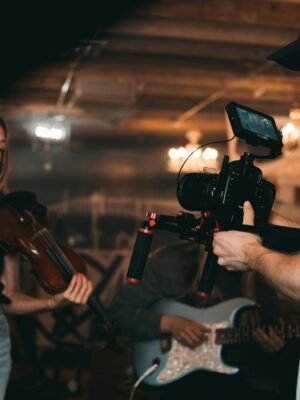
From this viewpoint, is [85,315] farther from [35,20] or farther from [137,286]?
[35,20]

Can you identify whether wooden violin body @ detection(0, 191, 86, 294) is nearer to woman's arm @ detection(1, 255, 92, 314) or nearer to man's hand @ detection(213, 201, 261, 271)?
woman's arm @ detection(1, 255, 92, 314)

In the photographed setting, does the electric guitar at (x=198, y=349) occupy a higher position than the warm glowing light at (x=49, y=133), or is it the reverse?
the warm glowing light at (x=49, y=133)

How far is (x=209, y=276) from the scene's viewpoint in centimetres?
192

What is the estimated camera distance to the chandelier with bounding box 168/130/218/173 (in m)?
6.43

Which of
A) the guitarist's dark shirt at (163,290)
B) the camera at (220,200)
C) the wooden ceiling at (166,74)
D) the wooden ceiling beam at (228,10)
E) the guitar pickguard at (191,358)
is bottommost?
the guitar pickguard at (191,358)

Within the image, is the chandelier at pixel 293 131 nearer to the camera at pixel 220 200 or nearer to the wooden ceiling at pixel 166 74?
the wooden ceiling at pixel 166 74

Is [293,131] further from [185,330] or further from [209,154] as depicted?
[185,330]

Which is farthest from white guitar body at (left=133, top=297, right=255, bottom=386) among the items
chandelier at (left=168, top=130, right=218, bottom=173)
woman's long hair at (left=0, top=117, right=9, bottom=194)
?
chandelier at (left=168, top=130, right=218, bottom=173)

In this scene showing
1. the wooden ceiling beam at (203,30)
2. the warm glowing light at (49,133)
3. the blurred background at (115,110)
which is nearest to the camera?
the blurred background at (115,110)

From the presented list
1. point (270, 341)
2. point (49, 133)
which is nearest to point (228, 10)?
point (270, 341)

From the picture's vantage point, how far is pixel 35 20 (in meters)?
4.03

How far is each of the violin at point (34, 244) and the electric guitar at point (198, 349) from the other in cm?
115

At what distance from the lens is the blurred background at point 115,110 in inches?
165

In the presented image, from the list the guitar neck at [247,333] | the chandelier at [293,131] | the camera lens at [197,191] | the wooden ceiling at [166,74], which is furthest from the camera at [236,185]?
the chandelier at [293,131]
